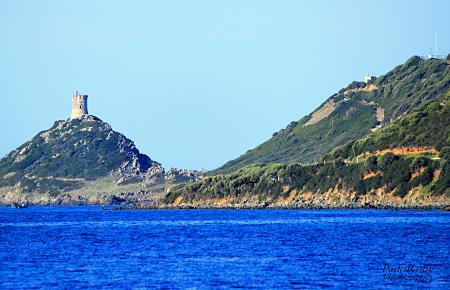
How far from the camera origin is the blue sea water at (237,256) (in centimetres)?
5781

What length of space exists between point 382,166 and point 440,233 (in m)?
76.2

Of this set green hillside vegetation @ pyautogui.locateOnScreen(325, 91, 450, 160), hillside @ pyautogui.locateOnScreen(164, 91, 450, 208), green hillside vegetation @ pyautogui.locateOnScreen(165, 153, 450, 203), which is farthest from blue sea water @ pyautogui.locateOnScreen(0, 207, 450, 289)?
green hillside vegetation @ pyautogui.locateOnScreen(325, 91, 450, 160)

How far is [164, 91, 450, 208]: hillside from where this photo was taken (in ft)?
509

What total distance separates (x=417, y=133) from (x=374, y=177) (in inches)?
549

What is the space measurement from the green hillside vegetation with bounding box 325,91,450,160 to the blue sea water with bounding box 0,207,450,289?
55.0m

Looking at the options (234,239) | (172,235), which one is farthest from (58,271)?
(172,235)

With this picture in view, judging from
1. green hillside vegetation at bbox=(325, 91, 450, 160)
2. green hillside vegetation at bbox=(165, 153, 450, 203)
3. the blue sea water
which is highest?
green hillside vegetation at bbox=(325, 91, 450, 160)

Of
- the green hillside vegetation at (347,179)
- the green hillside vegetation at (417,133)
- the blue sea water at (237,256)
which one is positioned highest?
the green hillside vegetation at (417,133)

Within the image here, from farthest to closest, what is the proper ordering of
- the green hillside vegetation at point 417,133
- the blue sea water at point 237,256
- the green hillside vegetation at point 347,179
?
1. the green hillside vegetation at point 417,133
2. the green hillside vegetation at point 347,179
3. the blue sea water at point 237,256

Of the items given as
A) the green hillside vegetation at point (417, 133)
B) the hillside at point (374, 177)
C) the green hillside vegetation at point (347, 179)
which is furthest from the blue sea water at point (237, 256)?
the green hillside vegetation at point (417, 133)

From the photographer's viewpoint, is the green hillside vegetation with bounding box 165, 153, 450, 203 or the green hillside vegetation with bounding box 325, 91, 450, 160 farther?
the green hillside vegetation with bounding box 325, 91, 450, 160

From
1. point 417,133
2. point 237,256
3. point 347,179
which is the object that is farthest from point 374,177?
point 237,256

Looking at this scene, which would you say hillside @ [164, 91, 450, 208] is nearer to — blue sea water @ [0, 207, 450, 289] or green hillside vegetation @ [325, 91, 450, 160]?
green hillside vegetation @ [325, 91, 450, 160]

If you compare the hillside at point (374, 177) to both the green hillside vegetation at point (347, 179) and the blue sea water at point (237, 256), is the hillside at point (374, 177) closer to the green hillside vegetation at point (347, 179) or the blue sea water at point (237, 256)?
the green hillside vegetation at point (347, 179)
